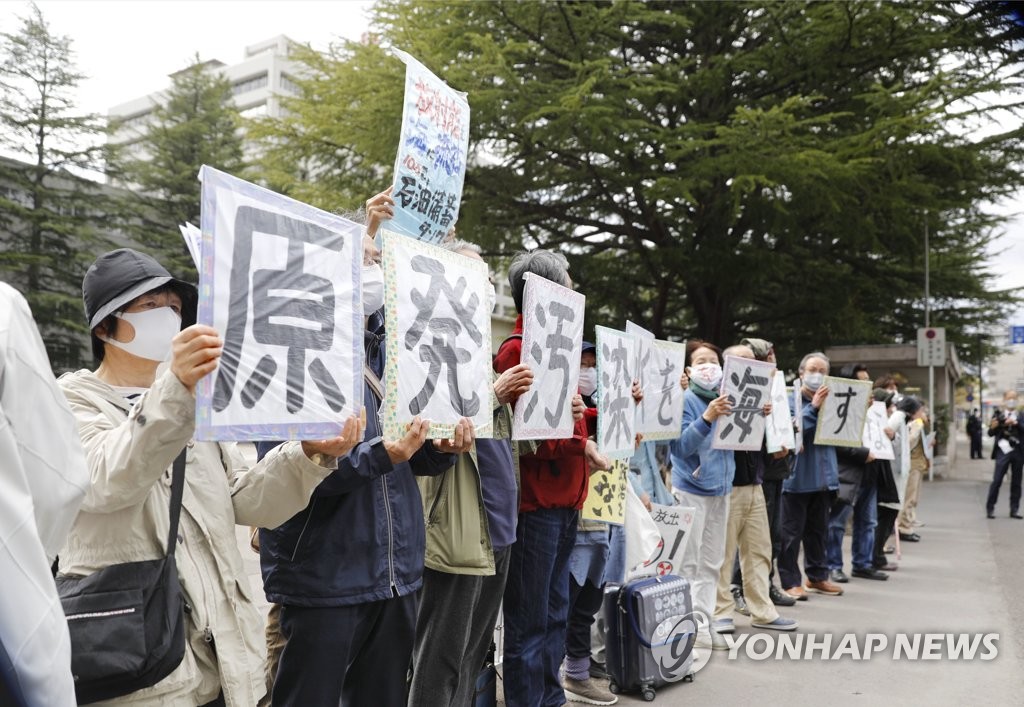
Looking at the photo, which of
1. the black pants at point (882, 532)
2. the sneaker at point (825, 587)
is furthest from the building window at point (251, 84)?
the sneaker at point (825, 587)

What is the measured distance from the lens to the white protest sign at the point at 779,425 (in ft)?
21.2

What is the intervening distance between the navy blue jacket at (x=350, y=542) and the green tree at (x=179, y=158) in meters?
28.5

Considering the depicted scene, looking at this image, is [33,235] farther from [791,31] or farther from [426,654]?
[426,654]

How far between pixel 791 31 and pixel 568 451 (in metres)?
12.9

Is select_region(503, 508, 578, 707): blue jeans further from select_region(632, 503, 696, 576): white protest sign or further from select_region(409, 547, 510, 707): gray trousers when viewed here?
select_region(632, 503, 696, 576): white protest sign

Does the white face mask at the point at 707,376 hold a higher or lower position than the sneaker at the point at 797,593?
higher

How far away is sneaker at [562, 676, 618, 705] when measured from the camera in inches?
176

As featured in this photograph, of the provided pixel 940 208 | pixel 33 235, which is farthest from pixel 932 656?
pixel 33 235

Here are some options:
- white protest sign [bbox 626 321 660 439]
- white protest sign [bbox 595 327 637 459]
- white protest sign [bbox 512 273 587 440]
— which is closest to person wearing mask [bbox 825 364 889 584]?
white protest sign [bbox 626 321 660 439]

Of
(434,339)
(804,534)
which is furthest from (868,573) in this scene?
(434,339)

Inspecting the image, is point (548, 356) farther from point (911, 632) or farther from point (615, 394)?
point (911, 632)

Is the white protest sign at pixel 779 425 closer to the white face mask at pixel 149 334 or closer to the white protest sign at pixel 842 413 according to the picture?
the white protest sign at pixel 842 413

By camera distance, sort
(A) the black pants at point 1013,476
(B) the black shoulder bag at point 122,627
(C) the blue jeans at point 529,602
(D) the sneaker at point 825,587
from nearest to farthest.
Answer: (B) the black shoulder bag at point 122,627
(C) the blue jeans at point 529,602
(D) the sneaker at point 825,587
(A) the black pants at point 1013,476

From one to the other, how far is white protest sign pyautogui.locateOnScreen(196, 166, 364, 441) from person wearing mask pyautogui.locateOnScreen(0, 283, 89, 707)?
53 centimetres
